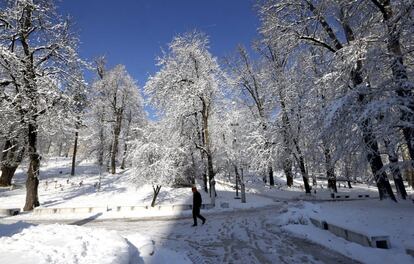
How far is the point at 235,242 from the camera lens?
33.1 feet

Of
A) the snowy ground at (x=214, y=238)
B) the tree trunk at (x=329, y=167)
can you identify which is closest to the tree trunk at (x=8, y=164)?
the snowy ground at (x=214, y=238)

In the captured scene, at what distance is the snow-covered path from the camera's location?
794cm

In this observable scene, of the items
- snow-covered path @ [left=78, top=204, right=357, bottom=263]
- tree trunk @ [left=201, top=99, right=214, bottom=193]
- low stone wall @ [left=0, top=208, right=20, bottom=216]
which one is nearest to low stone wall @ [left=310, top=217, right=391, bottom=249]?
snow-covered path @ [left=78, top=204, right=357, bottom=263]

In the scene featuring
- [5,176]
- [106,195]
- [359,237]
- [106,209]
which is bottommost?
[359,237]

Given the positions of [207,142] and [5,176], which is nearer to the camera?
[207,142]

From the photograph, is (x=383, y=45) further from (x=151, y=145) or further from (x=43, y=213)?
(x=43, y=213)

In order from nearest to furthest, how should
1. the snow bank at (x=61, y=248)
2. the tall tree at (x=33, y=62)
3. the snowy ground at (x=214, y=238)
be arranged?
1. the snow bank at (x=61, y=248)
2. the snowy ground at (x=214, y=238)
3. the tall tree at (x=33, y=62)

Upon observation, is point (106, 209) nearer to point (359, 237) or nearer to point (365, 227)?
point (365, 227)

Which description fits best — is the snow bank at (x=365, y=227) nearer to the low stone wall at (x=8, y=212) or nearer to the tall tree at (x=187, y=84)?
the tall tree at (x=187, y=84)

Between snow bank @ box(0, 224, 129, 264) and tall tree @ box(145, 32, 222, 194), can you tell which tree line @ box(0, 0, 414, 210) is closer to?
tall tree @ box(145, 32, 222, 194)

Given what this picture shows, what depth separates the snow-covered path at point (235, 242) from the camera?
26.0 feet

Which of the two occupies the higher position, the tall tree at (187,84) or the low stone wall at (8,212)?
the tall tree at (187,84)

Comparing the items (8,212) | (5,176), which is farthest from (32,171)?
(5,176)

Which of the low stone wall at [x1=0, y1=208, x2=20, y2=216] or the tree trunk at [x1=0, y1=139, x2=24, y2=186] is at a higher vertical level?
the tree trunk at [x1=0, y1=139, x2=24, y2=186]
